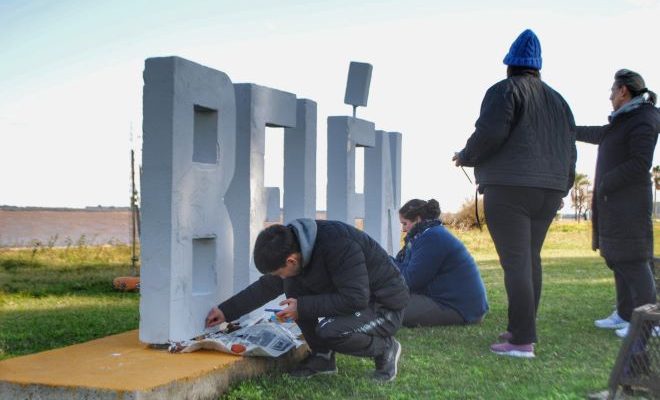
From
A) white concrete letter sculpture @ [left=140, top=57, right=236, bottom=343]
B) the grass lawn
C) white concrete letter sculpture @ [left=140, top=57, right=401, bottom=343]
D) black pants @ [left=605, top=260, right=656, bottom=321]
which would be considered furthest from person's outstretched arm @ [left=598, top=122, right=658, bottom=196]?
white concrete letter sculpture @ [left=140, top=57, right=236, bottom=343]

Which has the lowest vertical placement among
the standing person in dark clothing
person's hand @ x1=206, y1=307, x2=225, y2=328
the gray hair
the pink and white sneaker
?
the pink and white sneaker

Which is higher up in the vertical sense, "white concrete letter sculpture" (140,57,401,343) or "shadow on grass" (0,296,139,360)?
"white concrete letter sculpture" (140,57,401,343)

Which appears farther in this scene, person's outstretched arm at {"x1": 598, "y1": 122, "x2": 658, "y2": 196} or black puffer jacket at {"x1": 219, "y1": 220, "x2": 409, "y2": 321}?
person's outstretched arm at {"x1": 598, "y1": 122, "x2": 658, "y2": 196}

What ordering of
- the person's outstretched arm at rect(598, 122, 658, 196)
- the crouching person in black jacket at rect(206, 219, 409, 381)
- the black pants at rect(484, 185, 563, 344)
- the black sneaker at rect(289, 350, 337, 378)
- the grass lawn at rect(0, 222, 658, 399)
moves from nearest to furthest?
the crouching person in black jacket at rect(206, 219, 409, 381), the grass lawn at rect(0, 222, 658, 399), the black sneaker at rect(289, 350, 337, 378), the black pants at rect(484, 185, 563, 344), the person's outstretched arm at rect(598, 122, 658, 196)

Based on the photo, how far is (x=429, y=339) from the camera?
5730 millimetres

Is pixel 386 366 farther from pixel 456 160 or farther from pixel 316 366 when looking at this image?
pixel 456 160

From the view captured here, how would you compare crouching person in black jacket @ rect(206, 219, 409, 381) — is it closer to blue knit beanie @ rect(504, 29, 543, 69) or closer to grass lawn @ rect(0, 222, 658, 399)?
grass lawn @ rect(0, 222, 658, 399)

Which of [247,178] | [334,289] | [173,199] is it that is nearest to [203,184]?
[173,199]

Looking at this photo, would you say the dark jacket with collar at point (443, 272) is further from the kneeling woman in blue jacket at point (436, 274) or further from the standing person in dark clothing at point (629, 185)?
the standing person in dark clothing at point (629, 185)

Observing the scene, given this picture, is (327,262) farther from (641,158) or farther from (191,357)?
(641,158)

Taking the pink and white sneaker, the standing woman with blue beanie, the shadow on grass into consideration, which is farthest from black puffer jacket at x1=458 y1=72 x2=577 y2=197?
the shadow on grass

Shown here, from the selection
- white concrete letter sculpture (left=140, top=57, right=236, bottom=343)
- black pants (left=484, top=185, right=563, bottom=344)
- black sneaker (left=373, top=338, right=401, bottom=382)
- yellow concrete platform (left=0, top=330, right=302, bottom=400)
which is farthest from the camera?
black pants (left=484, top=185, right=563, bottom=344)

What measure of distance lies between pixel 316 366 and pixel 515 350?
4.65ft

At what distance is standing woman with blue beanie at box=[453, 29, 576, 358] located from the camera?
5.02m
